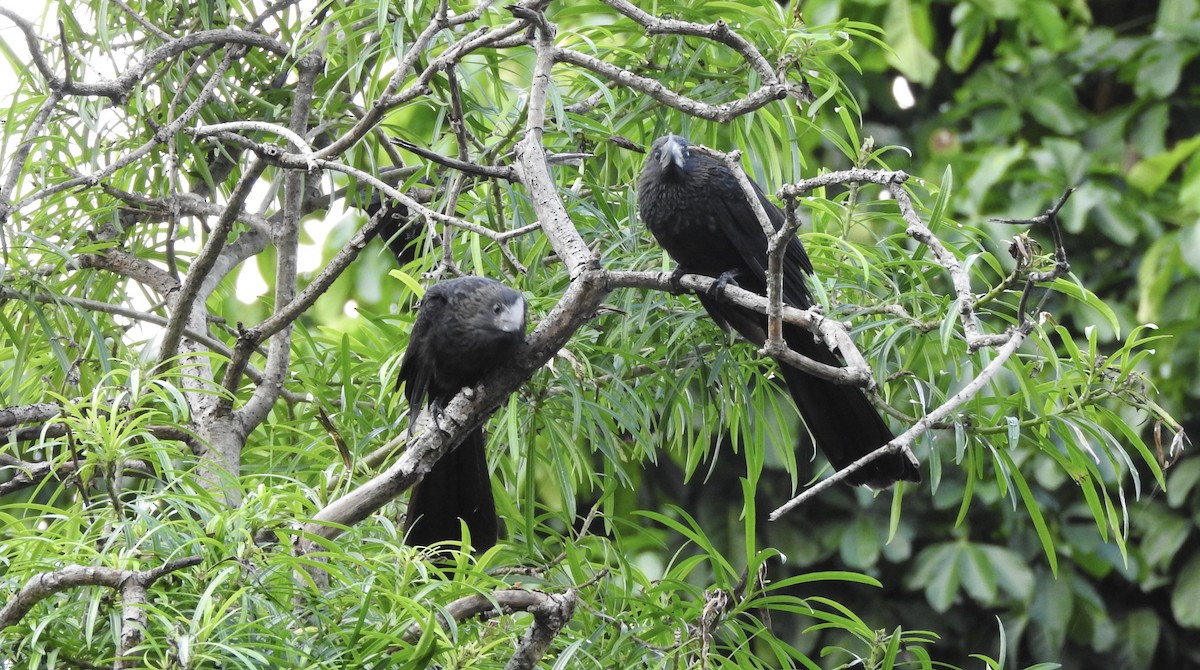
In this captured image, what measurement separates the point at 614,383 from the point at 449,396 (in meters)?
0.33

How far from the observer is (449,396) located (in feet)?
7.43

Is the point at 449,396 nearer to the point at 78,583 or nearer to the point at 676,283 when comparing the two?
the point at 676,283

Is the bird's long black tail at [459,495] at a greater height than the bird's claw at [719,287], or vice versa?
the bird's claw at [719,287]

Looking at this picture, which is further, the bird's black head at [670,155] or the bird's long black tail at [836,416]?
the bird's black head at [670,155]

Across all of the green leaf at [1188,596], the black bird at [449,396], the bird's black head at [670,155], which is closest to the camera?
the black bird at [449,396]

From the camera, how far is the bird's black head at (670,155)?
243 centimetres

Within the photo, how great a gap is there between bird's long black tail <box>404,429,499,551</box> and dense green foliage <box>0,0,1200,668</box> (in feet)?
0.28

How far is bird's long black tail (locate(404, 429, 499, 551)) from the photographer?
2240 millimetres

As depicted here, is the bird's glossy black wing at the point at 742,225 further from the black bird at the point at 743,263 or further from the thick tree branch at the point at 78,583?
the thick tree branch at the point at 78,583

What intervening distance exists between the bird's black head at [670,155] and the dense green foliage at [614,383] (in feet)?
0.28

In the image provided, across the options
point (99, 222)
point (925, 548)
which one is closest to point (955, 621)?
point (925, 548)

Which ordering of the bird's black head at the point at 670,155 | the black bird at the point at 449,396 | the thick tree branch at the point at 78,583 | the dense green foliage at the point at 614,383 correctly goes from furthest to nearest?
the bird's black head at the point at 670,155
the black bird at the point at 449,396
the dense green foliage at the point at 614,383
the thick tree branch at the point at 78,583

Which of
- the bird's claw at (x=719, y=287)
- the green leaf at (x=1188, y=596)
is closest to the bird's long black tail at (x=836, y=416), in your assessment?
the bird's claw at (x=719, y=287)

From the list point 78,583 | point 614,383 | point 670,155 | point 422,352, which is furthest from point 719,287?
point 78,583
